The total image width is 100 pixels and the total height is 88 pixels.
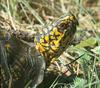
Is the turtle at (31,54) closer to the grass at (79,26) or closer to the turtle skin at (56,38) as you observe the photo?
the turtle skin at (56,38)

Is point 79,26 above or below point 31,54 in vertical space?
below

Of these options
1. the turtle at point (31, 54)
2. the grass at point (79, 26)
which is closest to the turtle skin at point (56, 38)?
the turtle at point (31, 54)

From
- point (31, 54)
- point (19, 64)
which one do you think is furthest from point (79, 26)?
point (19, 64)

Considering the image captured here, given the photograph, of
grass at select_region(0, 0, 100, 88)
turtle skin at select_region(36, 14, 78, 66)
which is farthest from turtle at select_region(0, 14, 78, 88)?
grass at select_region(0, 0, 100, 88)

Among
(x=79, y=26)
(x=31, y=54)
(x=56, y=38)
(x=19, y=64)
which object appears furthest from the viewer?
(x=79, y=26)

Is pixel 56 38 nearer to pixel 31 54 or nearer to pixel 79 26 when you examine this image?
pixel 31 54

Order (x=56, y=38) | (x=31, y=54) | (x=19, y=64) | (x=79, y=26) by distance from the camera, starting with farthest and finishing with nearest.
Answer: (x=79, y=26) < (x=56, y=38) < (x=31, y=54) < (x=19, y=64)

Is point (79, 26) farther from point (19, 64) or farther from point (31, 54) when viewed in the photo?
point (19, 64)

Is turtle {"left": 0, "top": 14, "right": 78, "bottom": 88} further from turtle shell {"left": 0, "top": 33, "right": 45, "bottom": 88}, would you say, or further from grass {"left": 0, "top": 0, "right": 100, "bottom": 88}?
grass {"left": 0, "top": 0, "right": 100, "bottom": 88}

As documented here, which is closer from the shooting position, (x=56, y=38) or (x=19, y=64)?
(x=19, y=64)
